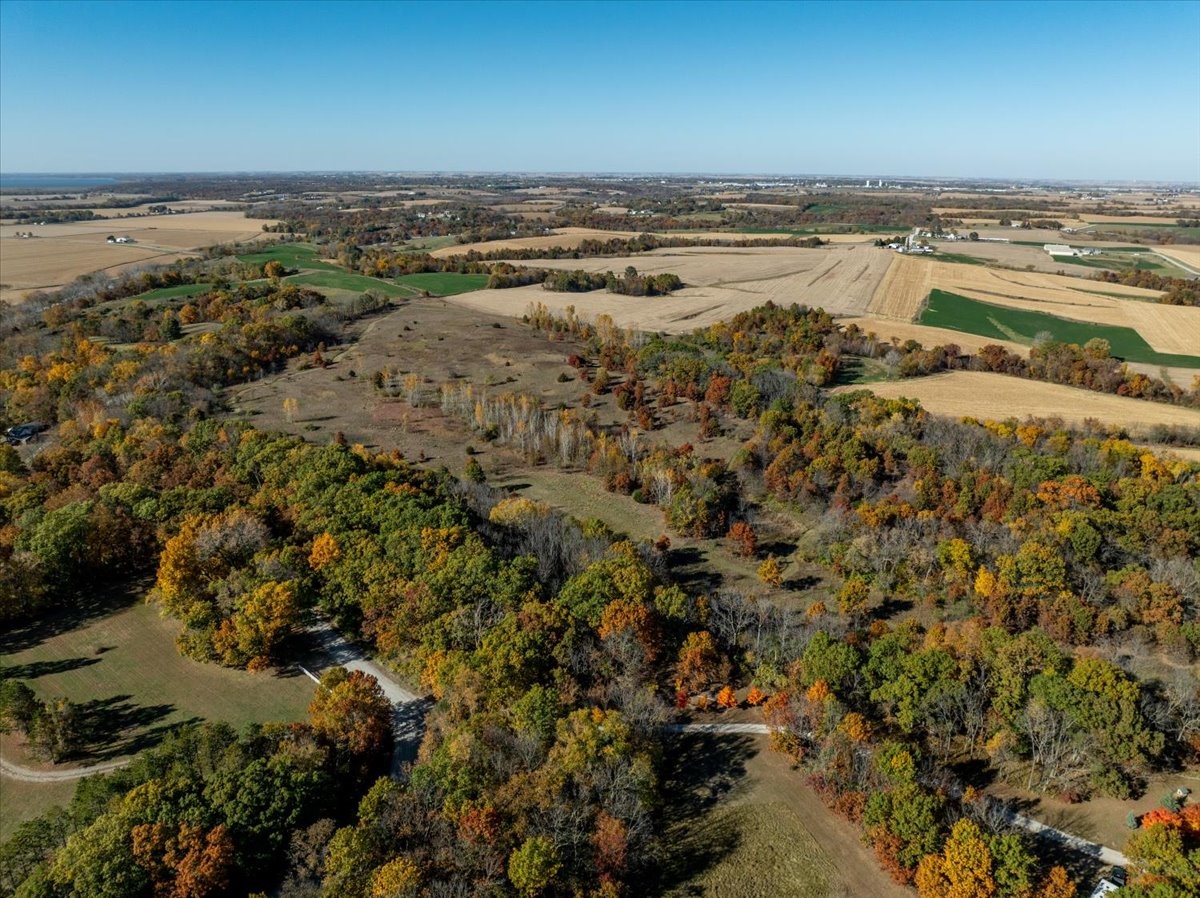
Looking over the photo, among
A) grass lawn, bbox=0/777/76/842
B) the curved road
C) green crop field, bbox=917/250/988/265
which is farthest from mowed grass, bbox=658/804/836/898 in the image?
green crop field, bbox=917/250/988/265

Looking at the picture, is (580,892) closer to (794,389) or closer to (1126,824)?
(1126,824)

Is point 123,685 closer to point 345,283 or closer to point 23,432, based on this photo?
point 23,432

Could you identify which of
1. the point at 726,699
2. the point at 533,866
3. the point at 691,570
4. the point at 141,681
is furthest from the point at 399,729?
the point at 691,570

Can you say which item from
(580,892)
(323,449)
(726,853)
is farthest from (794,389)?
(580,892)

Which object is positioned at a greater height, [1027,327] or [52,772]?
[1027,327]

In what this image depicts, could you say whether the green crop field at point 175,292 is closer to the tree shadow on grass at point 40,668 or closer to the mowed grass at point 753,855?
the tree shadow on grass at point 40,668

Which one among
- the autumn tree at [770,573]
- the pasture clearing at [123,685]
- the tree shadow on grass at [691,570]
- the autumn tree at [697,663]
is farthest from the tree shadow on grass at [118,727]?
the autumn tree at [770,573]
